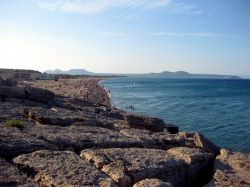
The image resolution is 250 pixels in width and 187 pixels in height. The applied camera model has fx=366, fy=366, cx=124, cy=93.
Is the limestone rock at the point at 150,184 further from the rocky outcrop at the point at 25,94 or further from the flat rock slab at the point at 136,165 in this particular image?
the rocky outcrop at the point at 25,94

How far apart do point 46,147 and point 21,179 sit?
246 cm

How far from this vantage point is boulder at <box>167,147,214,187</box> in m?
11.0

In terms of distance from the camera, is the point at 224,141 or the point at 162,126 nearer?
the point at 162,126

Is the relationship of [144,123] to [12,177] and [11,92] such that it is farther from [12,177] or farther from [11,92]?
[12,177]

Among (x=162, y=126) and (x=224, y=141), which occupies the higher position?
(x=162, y=126)

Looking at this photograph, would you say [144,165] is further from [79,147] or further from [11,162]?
[11,162]

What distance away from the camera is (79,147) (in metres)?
11.1

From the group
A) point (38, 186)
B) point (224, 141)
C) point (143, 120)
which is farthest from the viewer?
point (224, 141)

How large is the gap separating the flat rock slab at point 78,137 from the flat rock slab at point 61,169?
1.30 meters

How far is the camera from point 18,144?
10023mm

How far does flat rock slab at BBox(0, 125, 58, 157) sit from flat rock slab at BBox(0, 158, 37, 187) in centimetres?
96

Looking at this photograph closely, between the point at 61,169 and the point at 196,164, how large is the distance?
452 centimetres

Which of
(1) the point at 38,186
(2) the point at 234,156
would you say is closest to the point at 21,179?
(1) the point at 38,186

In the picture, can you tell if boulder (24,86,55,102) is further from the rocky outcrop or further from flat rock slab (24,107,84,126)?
flat rock slab (24,107,84,126)
